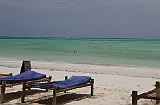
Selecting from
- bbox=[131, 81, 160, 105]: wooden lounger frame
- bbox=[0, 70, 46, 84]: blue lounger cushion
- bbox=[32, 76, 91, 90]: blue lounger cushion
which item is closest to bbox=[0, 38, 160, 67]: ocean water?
bbox=[32, 76, 91, 90]: blue lounger cushion

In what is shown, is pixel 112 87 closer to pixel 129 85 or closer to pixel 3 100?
pixel 129 85

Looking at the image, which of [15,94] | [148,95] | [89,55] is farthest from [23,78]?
[89,55]

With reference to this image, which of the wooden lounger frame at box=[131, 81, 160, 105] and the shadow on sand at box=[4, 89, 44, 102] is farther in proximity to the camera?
the shadow on sand at box=[4, 89, 44, 102]

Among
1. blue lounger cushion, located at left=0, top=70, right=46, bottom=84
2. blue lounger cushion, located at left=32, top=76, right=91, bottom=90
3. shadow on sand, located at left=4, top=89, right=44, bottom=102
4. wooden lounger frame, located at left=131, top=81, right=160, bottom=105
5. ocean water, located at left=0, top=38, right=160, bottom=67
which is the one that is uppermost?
ocean water, located at left=0, top=38, right=160, bottom=67

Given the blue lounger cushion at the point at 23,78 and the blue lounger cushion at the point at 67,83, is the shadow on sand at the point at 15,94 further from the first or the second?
the blue lounger cushion at the point at 67,83

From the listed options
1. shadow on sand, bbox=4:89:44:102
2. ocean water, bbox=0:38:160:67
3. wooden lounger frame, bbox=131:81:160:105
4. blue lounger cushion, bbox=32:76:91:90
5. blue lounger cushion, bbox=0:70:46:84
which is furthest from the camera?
ocean water, bbox=0:38:160:67

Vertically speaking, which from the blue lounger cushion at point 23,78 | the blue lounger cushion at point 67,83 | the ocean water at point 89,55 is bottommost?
the blue lounger cushion at point 67,83

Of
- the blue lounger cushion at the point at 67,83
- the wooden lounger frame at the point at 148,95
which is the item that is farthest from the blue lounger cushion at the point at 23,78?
the wooden lounger frame at the point at 148,95

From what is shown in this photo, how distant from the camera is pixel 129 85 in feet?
38.8

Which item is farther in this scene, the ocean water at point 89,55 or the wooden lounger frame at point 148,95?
the ocean water at point 89,55

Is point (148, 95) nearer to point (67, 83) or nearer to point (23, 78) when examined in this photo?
point (67, 83)

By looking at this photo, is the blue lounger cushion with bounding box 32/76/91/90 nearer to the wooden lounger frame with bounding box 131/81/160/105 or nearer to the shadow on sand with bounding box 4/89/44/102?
the shadow on sand with bounding box 4/89/44/102

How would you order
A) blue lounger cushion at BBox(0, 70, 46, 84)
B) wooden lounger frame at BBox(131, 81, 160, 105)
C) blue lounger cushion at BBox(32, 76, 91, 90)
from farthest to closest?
blue lounger cushion at BBox(0, 70, 46, 84) < blue lounger cushion at BBox(32, 76, 91, 90) < wooden lounger frame at BBox(131, 81, 160, 105)

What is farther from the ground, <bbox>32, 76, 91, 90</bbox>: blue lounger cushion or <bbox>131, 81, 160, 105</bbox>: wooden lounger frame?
<bbox>32, 76, 91, 90</bbox>: blue lounger cushion
